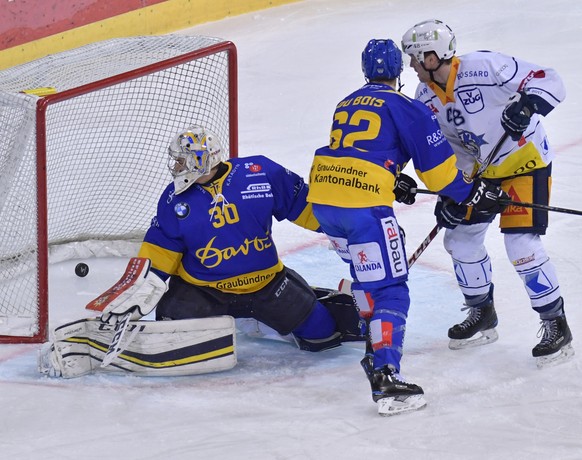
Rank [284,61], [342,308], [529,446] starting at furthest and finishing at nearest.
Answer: [284,61] → [342,308] → [529,446]

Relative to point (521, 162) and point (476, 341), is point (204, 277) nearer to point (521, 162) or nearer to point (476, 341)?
point (476, 341)

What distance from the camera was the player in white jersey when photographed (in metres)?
3.61

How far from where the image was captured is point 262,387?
11.8ft

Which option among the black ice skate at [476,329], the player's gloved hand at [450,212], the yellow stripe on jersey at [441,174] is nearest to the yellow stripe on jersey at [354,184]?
the yellow stripe on jersey at [441,174]

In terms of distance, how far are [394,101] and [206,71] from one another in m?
1.37

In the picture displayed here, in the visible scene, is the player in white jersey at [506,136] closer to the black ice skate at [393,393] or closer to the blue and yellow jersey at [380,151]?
the blue and yellow jersey at [380,151]

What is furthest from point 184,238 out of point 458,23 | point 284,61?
point 458,23

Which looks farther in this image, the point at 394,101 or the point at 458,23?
the point at 458,23

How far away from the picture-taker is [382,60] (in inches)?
138

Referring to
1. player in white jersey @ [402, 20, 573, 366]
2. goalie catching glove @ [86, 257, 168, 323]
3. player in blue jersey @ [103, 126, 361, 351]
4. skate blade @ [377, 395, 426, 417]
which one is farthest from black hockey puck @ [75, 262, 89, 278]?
skate blade @ [377, 395, 426, 417]

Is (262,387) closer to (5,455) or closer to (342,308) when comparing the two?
(342,308)

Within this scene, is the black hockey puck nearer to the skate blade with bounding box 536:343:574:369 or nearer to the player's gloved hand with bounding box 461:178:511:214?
the player's gloved hand with bounding box 461:178:511:214

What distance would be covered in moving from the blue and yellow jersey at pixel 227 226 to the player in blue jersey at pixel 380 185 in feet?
0.98

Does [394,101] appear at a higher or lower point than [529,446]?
higher
